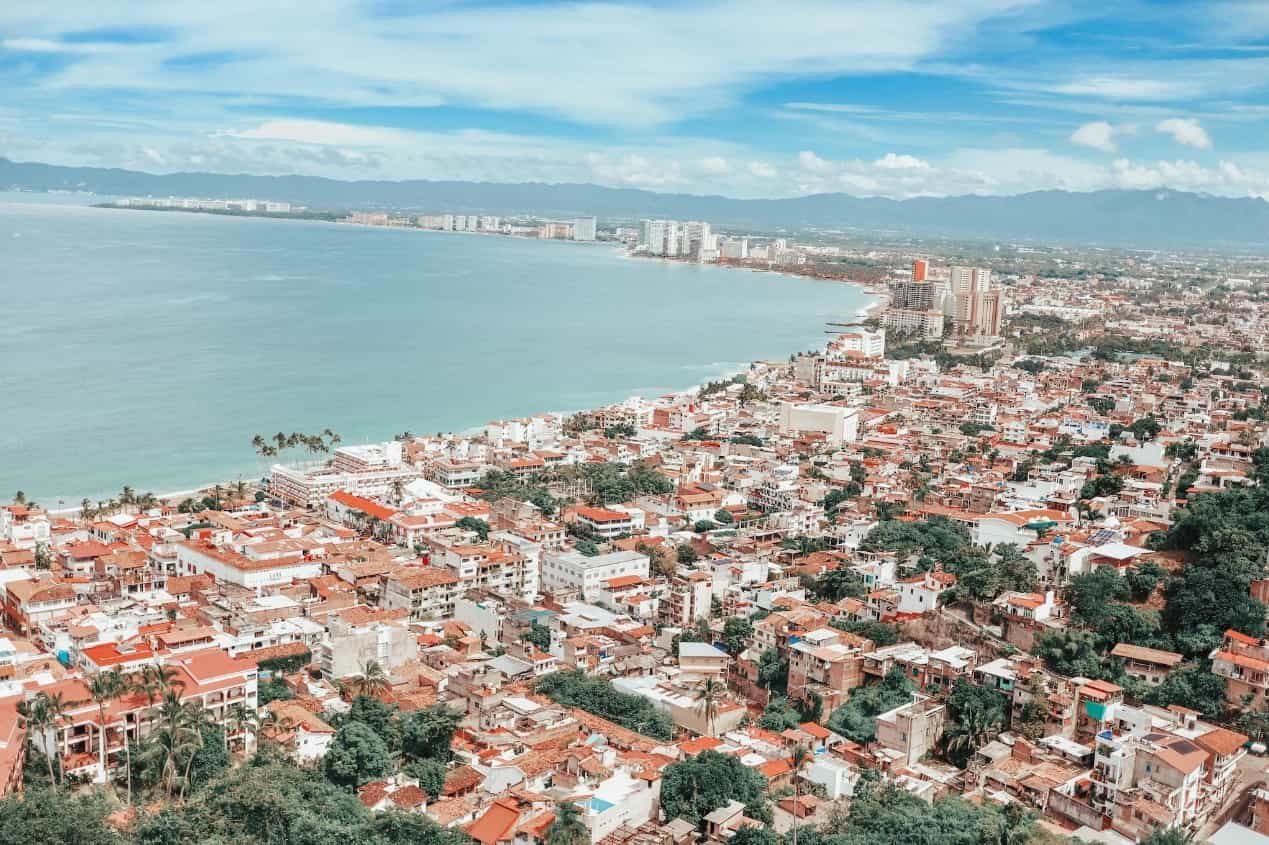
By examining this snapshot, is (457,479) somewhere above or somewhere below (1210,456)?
below

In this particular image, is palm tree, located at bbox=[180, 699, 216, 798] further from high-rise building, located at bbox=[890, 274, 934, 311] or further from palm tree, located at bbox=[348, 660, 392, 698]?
high-rise building, located at bbox=[890, 274, 934, 311]

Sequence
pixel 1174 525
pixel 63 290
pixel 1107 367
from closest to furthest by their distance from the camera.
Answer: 1. pixel 1174 525
2. pixel 1107 367
3. pixel 63 290

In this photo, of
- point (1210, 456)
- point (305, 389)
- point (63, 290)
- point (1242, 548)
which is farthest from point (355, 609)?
point (63, 290)

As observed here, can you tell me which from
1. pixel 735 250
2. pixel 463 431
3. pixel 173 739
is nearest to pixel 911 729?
pixel 173 739

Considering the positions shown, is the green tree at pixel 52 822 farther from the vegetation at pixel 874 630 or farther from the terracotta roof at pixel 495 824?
the vegetation at pixel 874 630

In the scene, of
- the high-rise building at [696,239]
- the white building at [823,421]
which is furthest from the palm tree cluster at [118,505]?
the high-rise building at [696,239]

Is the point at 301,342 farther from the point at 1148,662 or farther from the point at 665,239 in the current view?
the point at 665,239

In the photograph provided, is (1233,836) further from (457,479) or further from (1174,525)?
(457,479)
